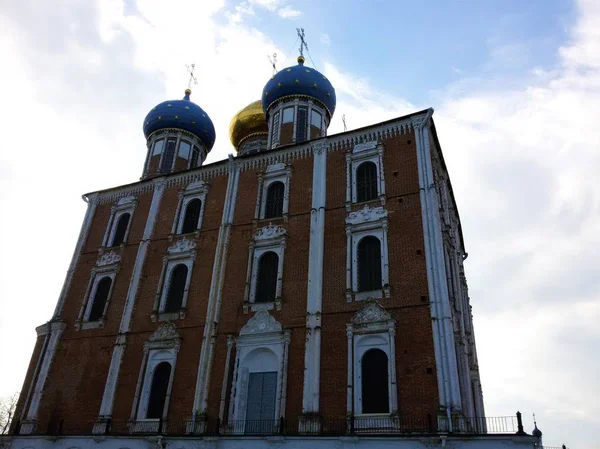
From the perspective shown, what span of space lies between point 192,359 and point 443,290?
337 inches

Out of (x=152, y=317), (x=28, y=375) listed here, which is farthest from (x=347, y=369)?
(x=28, y=375)

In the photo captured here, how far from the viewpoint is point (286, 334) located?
53.0 feet

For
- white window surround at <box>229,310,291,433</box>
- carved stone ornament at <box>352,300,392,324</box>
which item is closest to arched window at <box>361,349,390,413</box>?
carved stone ornament at <box>352,300,392,324</box>

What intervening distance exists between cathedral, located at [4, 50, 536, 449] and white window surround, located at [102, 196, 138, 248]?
0.21 feet

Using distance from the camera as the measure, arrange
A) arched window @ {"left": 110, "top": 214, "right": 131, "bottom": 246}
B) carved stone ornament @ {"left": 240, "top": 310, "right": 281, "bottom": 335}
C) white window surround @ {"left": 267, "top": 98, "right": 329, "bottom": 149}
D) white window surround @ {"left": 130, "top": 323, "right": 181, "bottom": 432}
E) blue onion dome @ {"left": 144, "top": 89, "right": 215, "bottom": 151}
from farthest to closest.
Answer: blue onion dome @ {"left": 144, "top": 89, "right": 215, "bottom": 151}
white window surround @ {"left": 267, "top": 98, "right": 329, "bottom": 149}
arched window @ {"left": 110, "top": 214, "right": 131, "bottom": 246}
white window surround @ {"left": 130, "top": 323, "right": 181, "bottom": 432}
carved stone ornament @ {"left": 240, "top": 310, "right": 281, "bottom": 335}

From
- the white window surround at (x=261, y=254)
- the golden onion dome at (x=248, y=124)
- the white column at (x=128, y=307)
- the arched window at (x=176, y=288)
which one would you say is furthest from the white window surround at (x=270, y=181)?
the golden onion dome at (x=248, y=124)

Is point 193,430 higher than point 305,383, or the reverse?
point 305,383

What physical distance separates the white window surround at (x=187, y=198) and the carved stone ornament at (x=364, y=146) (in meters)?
6.57

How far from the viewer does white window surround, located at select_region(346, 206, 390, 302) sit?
15.8 meters

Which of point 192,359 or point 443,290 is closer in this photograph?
point 443,290

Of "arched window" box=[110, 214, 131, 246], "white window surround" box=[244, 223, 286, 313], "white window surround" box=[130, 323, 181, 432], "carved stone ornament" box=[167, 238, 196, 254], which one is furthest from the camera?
"arched window" box=[110, 214, 131, 246]

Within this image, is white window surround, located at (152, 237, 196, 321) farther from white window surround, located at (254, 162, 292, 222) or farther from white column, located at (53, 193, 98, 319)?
white column, located at (53, 193, 98, 319)

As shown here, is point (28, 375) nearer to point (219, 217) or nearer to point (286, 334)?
point (219, 217)

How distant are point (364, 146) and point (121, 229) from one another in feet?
37.4
